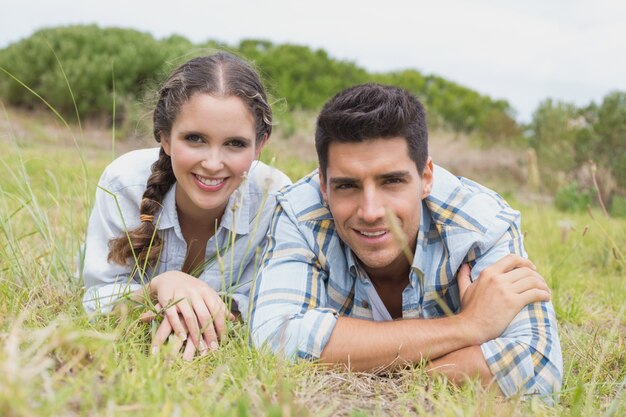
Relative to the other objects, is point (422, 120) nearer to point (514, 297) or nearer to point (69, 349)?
point (514, 297)

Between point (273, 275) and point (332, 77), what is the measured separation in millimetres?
12369

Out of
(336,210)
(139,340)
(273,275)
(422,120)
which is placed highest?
(422,120)

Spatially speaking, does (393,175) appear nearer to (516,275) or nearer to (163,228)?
(516,275)

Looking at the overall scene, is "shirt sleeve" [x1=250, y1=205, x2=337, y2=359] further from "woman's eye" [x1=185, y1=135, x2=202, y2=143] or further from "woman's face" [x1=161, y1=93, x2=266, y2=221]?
"woman's eye" [x1=185, y1=135, x2=202, y2=143]

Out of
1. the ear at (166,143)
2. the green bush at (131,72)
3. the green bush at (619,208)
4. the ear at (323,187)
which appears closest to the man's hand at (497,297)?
the ear at (323,187)

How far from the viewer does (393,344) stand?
7.00ft

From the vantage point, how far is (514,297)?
216 centimetres

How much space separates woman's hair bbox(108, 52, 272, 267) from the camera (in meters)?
2.64

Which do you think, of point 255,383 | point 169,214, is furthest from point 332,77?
point 255,383

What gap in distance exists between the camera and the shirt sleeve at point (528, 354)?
81.8 inches

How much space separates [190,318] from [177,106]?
0.93 meters

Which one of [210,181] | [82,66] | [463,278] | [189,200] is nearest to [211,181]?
[210,181]

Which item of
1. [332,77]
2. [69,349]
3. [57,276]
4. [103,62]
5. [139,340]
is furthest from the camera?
[332,77]

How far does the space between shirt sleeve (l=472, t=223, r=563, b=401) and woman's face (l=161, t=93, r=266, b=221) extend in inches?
46.7
